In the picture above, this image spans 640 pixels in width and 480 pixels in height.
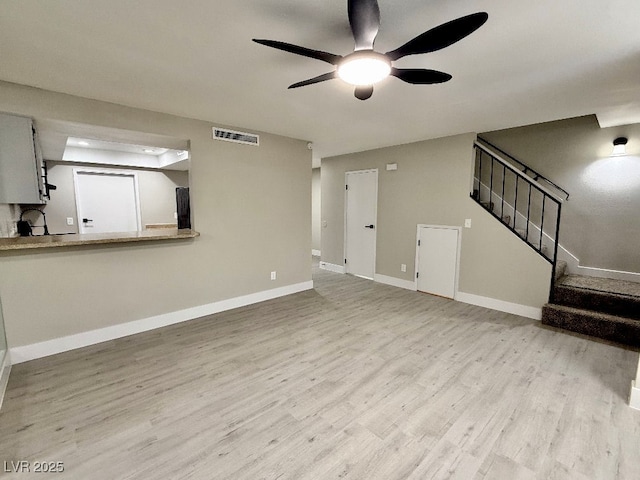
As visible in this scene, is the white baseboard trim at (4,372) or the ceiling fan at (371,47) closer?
the ceiling fan at (371,47)

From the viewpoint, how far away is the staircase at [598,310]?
296 centimetres

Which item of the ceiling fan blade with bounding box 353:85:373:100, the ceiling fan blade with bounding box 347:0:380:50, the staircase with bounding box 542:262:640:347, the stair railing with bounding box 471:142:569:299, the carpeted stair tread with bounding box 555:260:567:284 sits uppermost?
the ceiling fan blade with bounding box 347:0:380:50

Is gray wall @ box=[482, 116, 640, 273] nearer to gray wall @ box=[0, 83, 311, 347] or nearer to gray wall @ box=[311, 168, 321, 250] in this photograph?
gray wall @ box=[0, 83, 311, 347]

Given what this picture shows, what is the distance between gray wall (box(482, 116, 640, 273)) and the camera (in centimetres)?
377

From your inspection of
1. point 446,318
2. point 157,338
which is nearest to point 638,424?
point 446,318

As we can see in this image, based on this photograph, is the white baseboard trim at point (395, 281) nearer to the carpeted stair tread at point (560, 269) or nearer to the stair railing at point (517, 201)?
the stair railing at point (517, 201)

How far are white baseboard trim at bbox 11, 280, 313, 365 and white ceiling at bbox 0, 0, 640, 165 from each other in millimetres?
2351

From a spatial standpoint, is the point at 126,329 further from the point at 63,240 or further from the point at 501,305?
the point at 501,305

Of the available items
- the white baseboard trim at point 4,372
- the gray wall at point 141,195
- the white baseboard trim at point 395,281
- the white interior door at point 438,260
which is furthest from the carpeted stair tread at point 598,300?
the gray wall at point 141,195

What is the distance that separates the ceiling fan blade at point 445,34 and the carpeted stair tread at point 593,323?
338 centimetres

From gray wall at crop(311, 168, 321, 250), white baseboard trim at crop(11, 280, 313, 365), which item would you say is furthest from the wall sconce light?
gray wall at crop(311, 168, 321, 250)

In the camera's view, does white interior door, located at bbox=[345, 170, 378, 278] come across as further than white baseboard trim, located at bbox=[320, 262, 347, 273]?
No

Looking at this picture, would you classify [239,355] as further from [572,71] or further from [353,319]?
[572,71]

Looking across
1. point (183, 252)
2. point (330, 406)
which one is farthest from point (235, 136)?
point (330, 406)
